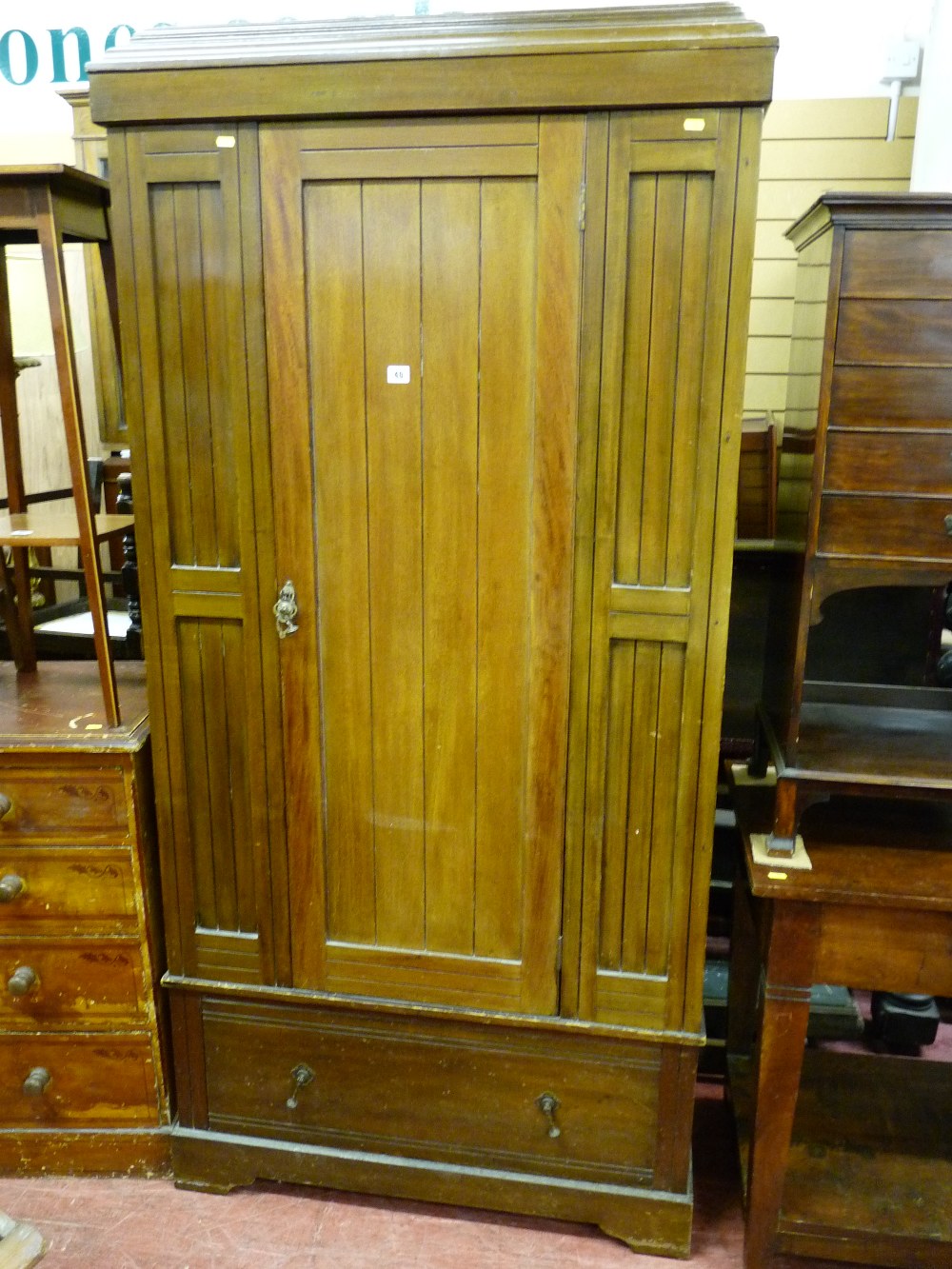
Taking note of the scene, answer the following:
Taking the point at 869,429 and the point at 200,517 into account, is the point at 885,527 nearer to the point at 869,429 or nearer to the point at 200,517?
the point at 869,429

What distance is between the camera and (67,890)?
6.29ft

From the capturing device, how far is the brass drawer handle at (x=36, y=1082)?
1965 mm

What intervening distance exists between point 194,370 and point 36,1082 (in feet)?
4.81

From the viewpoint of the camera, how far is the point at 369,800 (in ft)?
5.84

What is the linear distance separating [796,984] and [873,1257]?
60 cm

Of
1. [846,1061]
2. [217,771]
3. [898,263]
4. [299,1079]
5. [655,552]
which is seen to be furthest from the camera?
[846,1061]

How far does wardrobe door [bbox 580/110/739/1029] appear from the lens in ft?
4.75

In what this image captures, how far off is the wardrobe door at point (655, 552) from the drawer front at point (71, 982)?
0.93 m

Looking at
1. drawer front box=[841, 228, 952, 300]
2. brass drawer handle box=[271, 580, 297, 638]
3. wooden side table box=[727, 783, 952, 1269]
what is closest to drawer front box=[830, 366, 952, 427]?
drawer front box=[841, 228, 952, 300]

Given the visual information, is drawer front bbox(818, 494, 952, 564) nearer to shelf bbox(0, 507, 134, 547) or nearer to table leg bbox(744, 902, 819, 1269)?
table leg bbox(744, 902, 819, 1269)

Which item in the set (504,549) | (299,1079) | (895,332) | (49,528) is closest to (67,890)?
(299,1079)

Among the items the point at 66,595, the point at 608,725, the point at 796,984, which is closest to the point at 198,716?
the point at 608,725

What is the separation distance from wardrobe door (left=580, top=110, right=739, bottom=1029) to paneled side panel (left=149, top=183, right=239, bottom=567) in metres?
0.65

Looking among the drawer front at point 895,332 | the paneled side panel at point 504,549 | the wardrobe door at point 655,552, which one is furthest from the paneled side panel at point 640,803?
the drawer front at point 895,332
